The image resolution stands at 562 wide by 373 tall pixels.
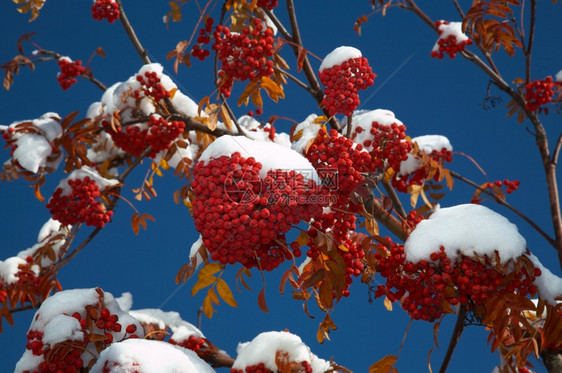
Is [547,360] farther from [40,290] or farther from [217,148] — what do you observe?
[40,290]

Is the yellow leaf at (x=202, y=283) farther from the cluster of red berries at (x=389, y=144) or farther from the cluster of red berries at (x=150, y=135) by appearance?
the cluster of red berries at (x=150, y=135)

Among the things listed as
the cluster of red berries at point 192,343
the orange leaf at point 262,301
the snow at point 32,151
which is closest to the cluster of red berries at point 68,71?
the snow at point 32,151

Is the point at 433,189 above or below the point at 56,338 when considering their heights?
above

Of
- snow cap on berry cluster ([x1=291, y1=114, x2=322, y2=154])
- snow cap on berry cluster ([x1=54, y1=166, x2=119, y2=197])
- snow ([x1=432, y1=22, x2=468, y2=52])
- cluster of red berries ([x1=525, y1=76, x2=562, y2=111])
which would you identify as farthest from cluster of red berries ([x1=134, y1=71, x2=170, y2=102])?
cluster of red berries ([x1=525, y1=76, x2=562, y2=111])

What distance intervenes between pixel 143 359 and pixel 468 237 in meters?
1.20

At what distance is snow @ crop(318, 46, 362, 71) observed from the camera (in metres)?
1.97

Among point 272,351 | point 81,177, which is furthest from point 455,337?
point 81,177

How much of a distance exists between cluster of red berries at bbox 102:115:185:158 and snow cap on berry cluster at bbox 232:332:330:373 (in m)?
1.33

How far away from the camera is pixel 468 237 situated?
1663 millimetres

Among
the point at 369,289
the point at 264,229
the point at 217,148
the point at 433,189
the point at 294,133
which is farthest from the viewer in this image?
the point at 433,189

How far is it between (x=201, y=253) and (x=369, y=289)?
0.71 m

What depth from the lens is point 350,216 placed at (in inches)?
70.7

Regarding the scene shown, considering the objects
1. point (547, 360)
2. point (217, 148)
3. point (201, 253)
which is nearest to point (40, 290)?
point (201, 253)

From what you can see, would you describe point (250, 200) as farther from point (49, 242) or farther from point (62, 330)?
point (49, 242)
